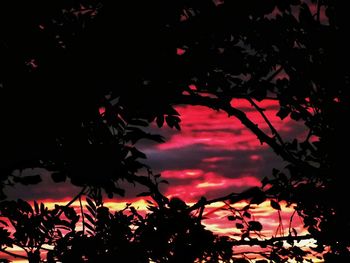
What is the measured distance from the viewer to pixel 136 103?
4.18 metres

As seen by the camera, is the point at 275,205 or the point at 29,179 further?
the point at 275,205

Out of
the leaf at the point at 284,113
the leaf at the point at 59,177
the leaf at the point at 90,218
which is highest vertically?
the leaf at the point at 284,113

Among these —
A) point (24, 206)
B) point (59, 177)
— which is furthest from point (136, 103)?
point (24, 206)

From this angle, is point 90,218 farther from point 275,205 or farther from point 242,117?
point 242,117

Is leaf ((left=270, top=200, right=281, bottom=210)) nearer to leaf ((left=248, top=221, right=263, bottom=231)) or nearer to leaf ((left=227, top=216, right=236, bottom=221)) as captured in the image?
leaf ((left=248, top=221, right=263, bottom=231))

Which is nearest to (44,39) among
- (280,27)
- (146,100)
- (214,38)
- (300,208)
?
(146,100)

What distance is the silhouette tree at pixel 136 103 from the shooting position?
13.0 ft

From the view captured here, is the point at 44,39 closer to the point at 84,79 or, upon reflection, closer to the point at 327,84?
the point at 84,79

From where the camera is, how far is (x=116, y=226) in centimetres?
502

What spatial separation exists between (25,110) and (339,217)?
3.39 meters

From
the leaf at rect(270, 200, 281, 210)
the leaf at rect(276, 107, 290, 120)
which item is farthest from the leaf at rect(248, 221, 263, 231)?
the leaf at rect(276, 107, 290, 120)

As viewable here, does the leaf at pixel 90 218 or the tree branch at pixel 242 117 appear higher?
the tree branch at pixel 242 117

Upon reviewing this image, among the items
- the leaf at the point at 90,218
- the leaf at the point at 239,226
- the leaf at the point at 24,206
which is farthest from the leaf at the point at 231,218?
the leaf at the point at 24,206

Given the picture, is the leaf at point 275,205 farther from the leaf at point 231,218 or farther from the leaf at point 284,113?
the leaf at point 284,113
